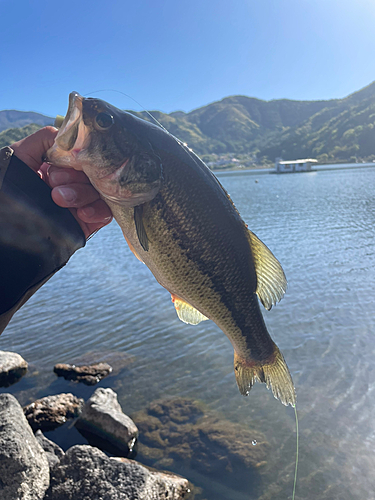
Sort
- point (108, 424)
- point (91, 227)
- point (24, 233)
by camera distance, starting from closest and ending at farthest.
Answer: point (24, 233), point (91, 227), point (108, 424)

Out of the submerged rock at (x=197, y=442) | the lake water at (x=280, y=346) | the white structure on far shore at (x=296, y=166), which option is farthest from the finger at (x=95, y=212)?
the white structure on far shore at (x=296, y=166)

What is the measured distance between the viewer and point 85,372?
10.4m

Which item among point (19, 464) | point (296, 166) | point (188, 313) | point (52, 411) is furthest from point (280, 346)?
point (296, 166)

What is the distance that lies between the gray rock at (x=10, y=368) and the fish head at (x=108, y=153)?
9880 millimetres

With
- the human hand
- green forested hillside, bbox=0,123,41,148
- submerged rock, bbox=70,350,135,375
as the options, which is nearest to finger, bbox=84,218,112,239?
the human hand

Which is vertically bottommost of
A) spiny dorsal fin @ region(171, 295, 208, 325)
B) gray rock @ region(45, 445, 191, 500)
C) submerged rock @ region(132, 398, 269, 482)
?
A: submerged rock @ region(132, 398, 269, 482)

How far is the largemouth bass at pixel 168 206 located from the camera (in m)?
2.69

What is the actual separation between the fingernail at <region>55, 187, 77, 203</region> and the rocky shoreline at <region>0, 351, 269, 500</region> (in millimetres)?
4187

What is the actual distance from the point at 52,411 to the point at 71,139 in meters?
7.84

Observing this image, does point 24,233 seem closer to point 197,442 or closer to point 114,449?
point 114,449

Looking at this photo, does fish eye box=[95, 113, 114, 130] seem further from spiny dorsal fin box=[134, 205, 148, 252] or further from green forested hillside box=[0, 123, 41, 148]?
green forested hillside box=[0, 123, 41, 148]

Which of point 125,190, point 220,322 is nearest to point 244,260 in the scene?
point 220,322

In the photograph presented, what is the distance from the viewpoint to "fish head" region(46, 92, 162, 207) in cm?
261

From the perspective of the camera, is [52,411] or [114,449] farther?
[52,411]
